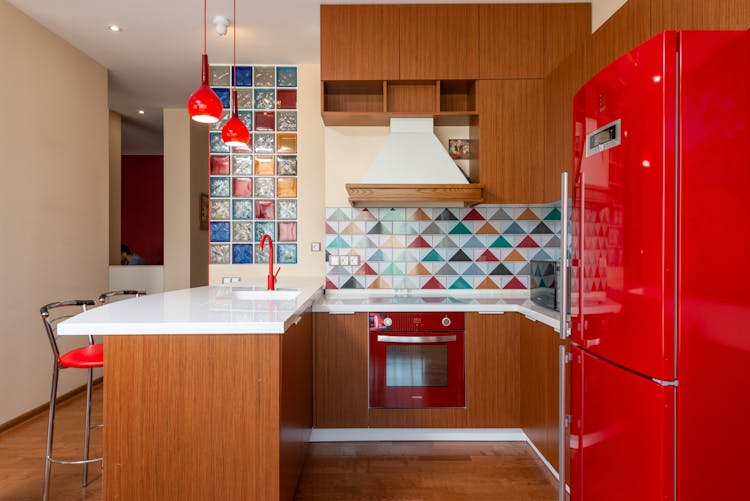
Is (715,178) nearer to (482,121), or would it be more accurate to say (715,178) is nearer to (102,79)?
(482,121)

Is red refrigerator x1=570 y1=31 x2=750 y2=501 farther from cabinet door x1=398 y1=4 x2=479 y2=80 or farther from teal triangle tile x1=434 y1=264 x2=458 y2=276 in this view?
teal triangle tile x1=434 y1=264 x2=458 y2=276

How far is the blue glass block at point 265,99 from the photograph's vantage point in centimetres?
400

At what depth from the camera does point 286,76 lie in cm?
405

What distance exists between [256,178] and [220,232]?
543 millimetres

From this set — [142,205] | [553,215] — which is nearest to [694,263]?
[553,215]

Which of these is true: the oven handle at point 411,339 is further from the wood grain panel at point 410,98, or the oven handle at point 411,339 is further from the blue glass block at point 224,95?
the blue glass block at point 224,95

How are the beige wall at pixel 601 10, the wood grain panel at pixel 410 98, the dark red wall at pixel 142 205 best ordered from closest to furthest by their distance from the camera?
the beige wall at pixel 601 10 → the wood grain panel at pixel 410 98 → the dark red wall at pixel 142 205

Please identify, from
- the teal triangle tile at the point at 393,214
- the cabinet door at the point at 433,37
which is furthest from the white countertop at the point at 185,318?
the cabinet door at the point at 433,37

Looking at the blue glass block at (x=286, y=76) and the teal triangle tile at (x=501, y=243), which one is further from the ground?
the blue glass block at (x=286, y=76)

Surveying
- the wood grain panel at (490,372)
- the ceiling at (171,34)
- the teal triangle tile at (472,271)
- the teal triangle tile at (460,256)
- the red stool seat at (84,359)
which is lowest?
the wood grain panel at (490,372)

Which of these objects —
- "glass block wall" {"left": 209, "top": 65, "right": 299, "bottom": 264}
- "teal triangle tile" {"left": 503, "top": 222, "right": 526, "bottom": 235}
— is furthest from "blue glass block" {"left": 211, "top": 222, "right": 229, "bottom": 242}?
"teal triangle tile" {"left": 503, "top": 222, "right": 526, "bottom": 235}

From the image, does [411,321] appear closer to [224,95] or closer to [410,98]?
[410,98]

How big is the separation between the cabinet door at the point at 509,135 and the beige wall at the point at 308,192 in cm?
143

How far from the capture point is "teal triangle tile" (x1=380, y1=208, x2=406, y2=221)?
3607 mm
